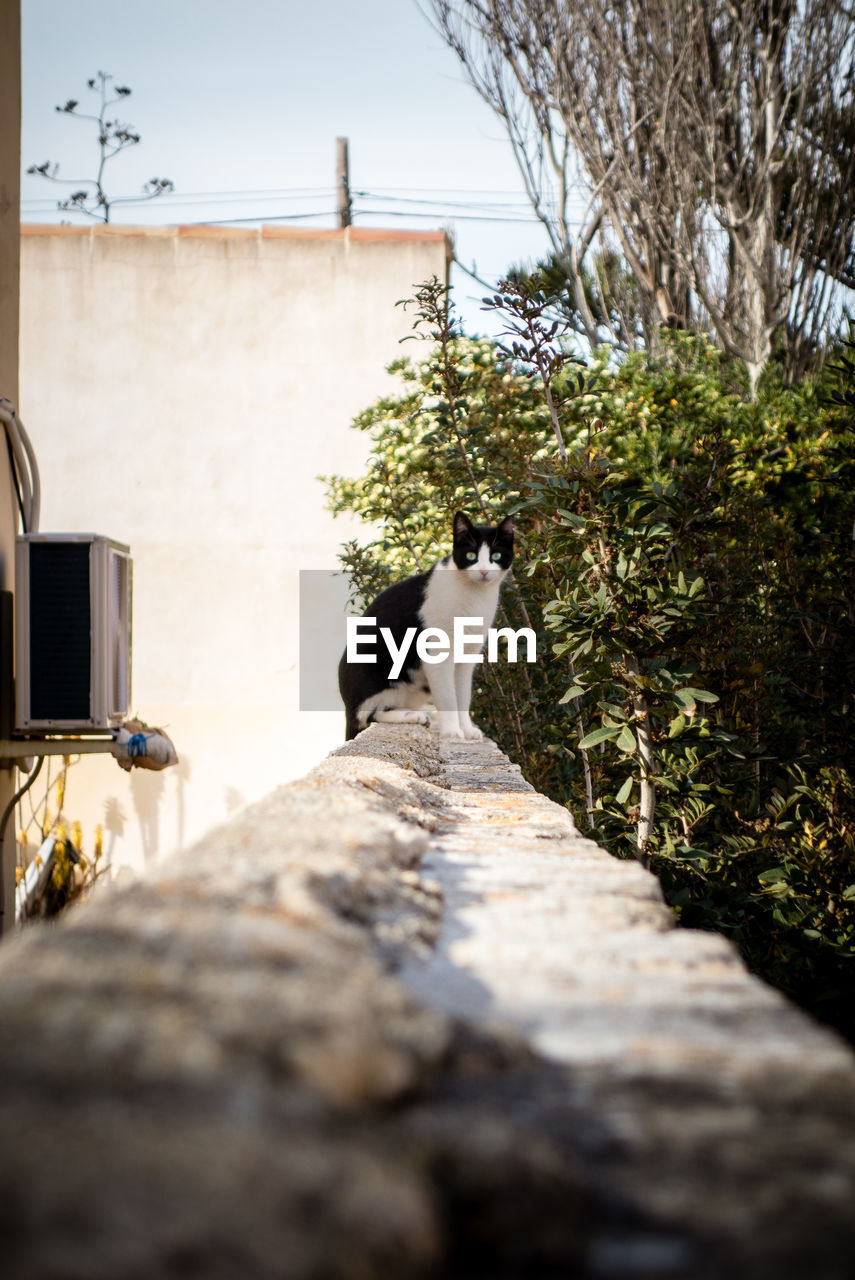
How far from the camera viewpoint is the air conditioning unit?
334cm

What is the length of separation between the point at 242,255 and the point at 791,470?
531 cm

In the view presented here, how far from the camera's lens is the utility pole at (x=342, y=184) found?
499 inches

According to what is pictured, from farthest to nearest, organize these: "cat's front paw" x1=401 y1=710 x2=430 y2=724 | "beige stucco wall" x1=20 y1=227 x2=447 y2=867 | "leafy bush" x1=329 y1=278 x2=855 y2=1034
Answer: "beige stucco wall" x1=20 y1=227 x2=447 y2=867 < "cat's front paw" x1=401 y1=710 x2=430 y2=724 < "leafy bush" x1=329 y1=278 x2=855 y2=1034

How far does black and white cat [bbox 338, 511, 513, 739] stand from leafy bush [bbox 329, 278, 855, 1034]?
241mm

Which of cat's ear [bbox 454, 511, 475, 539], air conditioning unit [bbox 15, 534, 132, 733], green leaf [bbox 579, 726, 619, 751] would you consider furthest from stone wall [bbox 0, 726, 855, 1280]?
cat's ear [bbox 454, 511, 475, 539]

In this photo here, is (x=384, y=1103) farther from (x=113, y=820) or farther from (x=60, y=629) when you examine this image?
(x=113, y=820)

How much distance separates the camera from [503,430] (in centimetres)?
636

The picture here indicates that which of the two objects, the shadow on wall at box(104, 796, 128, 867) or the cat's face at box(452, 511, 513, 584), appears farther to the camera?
the shadow on wall at box(104, 796, 128, 867)

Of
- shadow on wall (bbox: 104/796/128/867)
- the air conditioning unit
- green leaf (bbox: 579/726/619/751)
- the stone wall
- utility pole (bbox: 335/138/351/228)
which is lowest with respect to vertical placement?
shadow on wall (bbox: 104/796/128/867)

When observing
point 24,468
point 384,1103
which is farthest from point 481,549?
point 384,1103

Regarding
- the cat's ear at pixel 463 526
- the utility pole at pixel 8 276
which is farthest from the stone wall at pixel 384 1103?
the cat's ear at pixel 463 526

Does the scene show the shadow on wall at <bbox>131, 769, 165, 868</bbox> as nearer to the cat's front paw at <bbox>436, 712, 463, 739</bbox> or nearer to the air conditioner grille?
the cat's front paw at <bbox>436, 712, 463, 739</bbox>

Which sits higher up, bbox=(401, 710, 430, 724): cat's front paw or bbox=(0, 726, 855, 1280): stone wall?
bbox=(0, 726, 855, 1280): stone wall

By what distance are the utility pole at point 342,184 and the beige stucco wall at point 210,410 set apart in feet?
12.8
